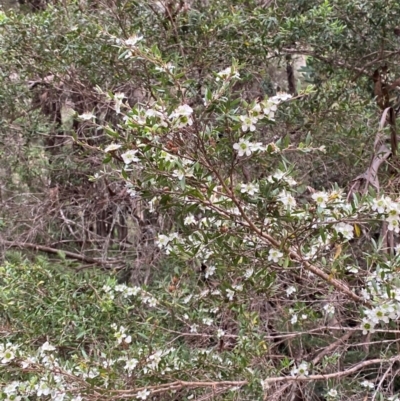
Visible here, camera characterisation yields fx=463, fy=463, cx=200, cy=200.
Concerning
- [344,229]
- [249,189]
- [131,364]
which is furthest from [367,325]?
[131,364]

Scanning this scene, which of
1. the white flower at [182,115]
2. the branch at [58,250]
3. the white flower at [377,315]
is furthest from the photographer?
the branch at [58,250]

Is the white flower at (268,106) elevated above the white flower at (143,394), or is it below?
above

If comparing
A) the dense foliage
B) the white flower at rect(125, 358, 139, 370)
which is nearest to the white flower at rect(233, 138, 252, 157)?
the dense foliage

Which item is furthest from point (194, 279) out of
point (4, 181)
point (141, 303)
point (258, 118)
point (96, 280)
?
point (4, 181)

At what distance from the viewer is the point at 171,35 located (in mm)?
2549

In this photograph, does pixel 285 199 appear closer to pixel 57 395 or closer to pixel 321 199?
pixel 321 199

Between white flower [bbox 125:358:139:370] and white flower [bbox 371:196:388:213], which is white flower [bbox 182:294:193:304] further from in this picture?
white flower [bbox 371:196:388:213]

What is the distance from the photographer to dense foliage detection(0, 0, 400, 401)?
1375mm

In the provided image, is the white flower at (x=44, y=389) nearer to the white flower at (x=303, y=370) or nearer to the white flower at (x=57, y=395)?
the white flower at (x=57, y=395)

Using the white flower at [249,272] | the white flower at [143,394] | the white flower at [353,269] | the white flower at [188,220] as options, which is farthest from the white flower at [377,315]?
the white flower at [143,394]

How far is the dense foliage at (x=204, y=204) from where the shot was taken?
1375 mm

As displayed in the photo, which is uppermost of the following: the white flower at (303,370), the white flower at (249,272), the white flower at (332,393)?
the white flower at (249,272)

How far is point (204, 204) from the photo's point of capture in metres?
1.36

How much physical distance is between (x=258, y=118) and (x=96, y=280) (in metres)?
1.47
